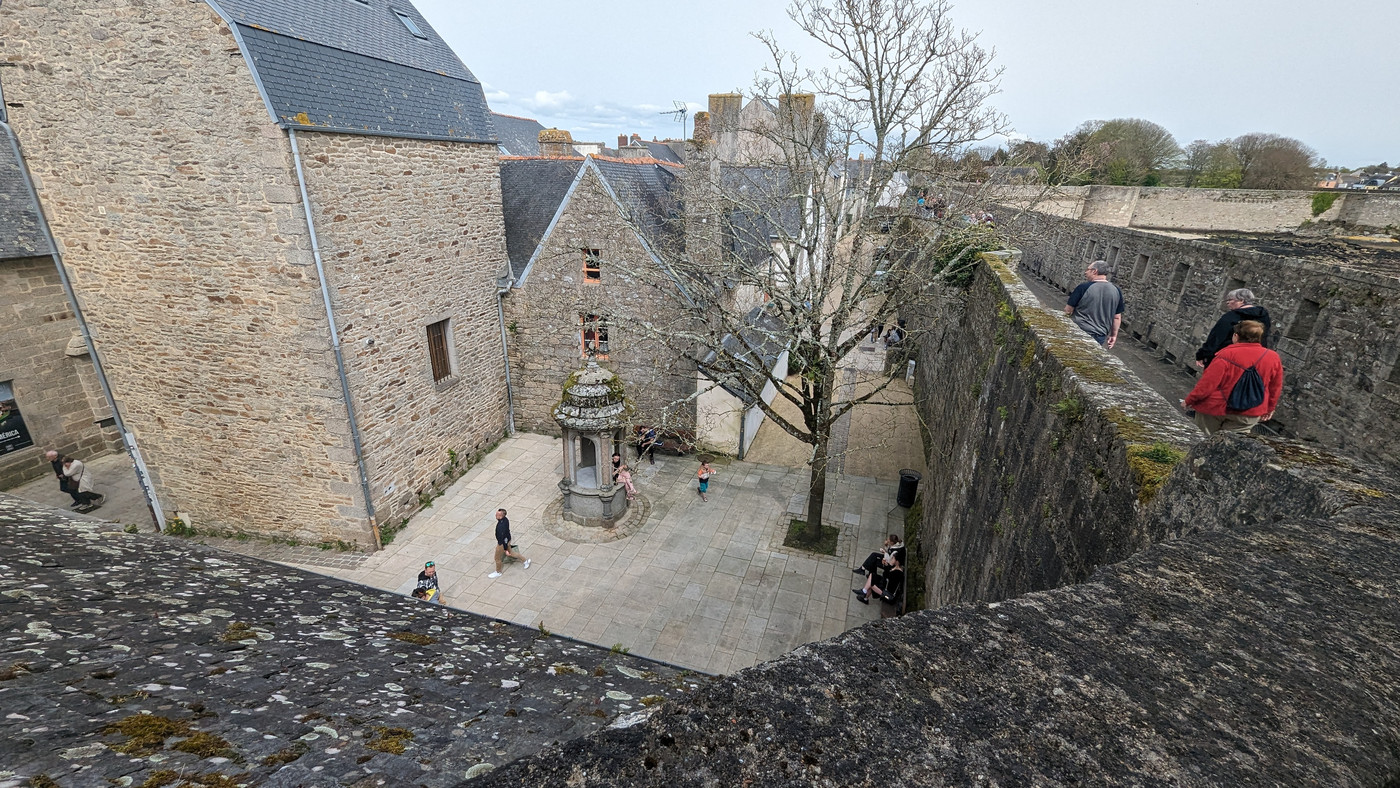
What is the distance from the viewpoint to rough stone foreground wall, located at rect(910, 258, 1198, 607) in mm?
3102

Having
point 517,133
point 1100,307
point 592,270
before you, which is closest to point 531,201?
point 592,270

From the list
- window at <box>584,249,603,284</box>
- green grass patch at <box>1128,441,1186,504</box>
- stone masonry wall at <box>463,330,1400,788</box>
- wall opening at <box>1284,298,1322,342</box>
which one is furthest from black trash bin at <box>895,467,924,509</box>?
stone masonry wall at <box>463,330,1400,788</box>

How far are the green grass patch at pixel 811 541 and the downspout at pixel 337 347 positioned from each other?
23.7ft

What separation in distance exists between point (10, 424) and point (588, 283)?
12.4 m

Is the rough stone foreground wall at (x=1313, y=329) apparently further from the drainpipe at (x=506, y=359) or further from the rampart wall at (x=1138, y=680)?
the drainpipe at (x=506, y=359)

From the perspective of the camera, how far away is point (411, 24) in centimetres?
1210

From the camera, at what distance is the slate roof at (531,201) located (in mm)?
13031

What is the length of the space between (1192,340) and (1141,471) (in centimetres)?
915

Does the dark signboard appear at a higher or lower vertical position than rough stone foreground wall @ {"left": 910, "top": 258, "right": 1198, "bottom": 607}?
lower

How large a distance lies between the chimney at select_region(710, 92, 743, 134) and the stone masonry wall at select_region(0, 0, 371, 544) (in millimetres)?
9498

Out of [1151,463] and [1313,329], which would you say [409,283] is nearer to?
[1151,463]

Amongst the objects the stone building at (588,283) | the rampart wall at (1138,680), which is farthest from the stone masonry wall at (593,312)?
the rampart wall at (1138,680)

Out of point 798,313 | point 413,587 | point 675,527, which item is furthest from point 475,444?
point 798,313

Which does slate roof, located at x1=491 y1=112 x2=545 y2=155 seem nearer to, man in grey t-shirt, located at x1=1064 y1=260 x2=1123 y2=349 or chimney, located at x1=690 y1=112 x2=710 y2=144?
chimney, located at x1=690 y1=112 x2=710 y2=144
